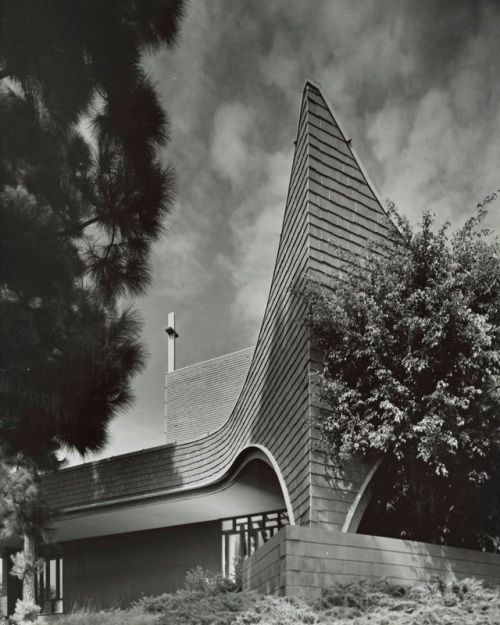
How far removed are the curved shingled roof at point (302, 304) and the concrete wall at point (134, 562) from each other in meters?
6.16

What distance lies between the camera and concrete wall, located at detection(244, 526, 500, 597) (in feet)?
21.5

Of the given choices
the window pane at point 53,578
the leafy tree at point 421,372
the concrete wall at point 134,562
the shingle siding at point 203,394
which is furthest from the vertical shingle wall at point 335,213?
the window pane at point 53,578

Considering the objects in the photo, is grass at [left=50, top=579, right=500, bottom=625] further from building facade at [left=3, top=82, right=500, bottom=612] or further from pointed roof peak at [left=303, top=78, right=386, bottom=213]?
pointed roof peak at [left=303, top=78, right=386, bottom=213]

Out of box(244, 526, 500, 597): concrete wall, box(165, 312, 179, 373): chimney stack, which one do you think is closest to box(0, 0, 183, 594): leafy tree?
box(244, 526, 500, 597): concrete wall

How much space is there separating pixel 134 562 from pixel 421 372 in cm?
1415

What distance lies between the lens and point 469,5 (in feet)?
21.9

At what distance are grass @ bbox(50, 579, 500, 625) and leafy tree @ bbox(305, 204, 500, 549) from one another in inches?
63.0

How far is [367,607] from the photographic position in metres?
5.75

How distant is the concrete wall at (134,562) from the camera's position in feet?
57.6

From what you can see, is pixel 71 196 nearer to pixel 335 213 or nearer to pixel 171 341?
pixel 335 213

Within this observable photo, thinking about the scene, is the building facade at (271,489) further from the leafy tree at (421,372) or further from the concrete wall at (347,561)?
the leafy tree at (421,372)

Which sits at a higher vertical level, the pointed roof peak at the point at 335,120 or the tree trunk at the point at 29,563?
the pointed roof peak at the point at 335,120

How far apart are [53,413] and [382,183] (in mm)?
9122

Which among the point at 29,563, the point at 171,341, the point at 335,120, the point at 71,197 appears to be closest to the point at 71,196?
the point at 71,197
